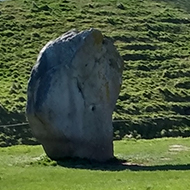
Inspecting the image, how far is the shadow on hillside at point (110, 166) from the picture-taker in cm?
2541

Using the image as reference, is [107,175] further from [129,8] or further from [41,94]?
[129,8]

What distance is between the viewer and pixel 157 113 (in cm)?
5275

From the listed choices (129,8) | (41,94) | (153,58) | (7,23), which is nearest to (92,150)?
(41,94)

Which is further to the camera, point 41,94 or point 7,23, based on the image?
point 7,23

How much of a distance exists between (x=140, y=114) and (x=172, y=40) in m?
30.0

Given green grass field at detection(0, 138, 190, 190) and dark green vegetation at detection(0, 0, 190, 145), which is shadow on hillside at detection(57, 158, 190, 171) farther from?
dark green vegetation at detection(0, 0, 190, 145)

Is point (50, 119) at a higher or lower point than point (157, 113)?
higher

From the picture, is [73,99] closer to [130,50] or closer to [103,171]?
[103,171]

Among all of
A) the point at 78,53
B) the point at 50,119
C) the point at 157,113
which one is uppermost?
the point at 78,53

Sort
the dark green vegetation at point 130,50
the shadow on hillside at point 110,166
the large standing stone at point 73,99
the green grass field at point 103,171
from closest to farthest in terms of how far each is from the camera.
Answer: the green grass field at point 103,171
the shadow on hillside at point 110,166
the large standing stone at point 73,99
the dark green vegetation at point 130,50

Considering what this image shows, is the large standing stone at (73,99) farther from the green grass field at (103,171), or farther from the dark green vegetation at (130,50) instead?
the dark green vegetation at (130,50)

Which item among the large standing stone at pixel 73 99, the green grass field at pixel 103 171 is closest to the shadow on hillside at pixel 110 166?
the green grass field at pixel 103 171

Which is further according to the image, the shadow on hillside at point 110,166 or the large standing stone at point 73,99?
the large standing stone at point 73,99

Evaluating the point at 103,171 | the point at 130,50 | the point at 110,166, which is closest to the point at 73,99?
the point at 110,166
